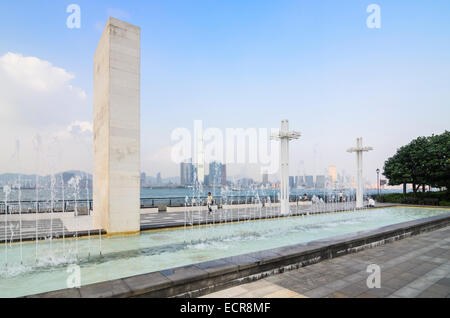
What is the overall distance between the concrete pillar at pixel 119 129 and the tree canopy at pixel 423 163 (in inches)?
1314

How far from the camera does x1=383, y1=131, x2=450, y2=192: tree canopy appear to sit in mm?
28406

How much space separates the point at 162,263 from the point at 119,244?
286 centimetres

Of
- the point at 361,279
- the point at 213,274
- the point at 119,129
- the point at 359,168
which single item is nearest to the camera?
the point at 213,274

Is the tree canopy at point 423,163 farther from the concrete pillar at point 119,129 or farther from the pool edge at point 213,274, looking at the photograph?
the concrete pillar at point 119,129

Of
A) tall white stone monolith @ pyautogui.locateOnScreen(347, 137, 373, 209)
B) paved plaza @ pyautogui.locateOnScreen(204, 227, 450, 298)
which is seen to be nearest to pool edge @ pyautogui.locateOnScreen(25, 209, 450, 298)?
paved plaza @ pyautogui.locateOnScreen(204, 227, 450, 298)

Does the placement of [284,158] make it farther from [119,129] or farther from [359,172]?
[119,129]

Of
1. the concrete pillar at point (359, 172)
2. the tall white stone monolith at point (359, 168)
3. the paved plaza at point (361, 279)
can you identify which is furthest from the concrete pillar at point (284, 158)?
the concrete pillar at point (359, 172)

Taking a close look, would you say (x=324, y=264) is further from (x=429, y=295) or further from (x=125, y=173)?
(x=125, y=173)

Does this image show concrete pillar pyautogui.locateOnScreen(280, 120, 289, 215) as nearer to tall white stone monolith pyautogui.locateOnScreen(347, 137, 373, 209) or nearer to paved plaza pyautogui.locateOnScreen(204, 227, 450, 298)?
paved plaza pyautogui.locateOnScreen(204, 227, 450, 298)

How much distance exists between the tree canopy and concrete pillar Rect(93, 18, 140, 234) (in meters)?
33.4

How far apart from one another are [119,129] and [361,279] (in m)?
9.07

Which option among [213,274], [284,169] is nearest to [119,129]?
[213,274]

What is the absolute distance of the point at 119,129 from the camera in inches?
376
